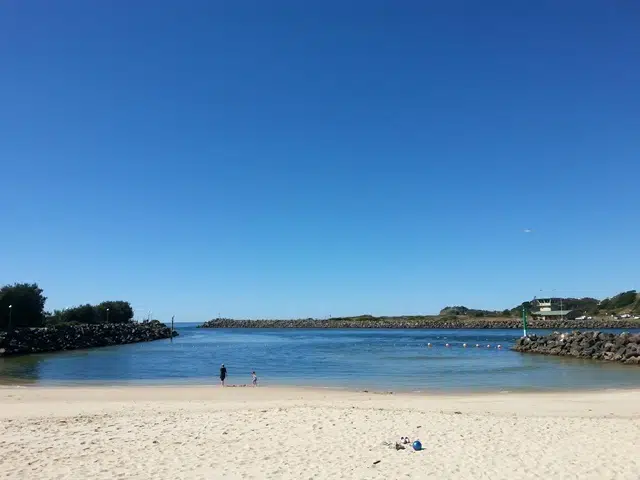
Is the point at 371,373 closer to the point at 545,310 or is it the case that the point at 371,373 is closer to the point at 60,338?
the point at 60,338

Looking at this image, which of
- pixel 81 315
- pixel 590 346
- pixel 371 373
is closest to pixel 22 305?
pixel 81 315

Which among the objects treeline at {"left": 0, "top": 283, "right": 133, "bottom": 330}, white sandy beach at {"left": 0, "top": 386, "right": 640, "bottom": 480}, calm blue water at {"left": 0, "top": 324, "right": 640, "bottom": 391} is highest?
treeline at {"left": 0, "top": 283, "right": 133, "bottom": 330}

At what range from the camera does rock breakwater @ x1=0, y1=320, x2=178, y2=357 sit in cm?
5112

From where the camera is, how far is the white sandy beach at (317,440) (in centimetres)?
927

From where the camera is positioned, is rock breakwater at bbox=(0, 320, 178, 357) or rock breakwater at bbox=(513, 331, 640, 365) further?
rock breakwater at bbox=(0, 320, 178, 357)

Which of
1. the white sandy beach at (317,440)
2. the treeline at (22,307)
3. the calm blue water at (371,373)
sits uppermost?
the treeline at (22,307)

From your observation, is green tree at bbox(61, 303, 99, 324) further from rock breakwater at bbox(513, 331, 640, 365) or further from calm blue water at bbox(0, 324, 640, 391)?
rock breakwater at bbox(513, 331, 640, 365)

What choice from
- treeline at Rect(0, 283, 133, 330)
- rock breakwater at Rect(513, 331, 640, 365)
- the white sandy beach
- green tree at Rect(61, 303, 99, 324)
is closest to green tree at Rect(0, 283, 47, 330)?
treeline at Rect(0, 283, 133, 330)

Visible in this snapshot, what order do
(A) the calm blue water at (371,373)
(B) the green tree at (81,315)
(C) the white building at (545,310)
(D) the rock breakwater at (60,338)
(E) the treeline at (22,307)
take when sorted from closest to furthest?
(A) the calm blue water at (371,373)
(D) the rock breakwater at (60,338)
(E) the treeline at (22,307)
(B) the green tree at (81,315)
(C) the white building at (545,310)

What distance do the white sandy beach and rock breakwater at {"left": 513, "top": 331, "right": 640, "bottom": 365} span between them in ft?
75.6

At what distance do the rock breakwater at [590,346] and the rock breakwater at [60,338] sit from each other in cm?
5233

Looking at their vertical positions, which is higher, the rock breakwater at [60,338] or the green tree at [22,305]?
the green tree at [22,305]

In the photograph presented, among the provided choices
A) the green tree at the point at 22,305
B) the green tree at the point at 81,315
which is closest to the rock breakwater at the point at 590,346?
the green tree at the point at 22,305

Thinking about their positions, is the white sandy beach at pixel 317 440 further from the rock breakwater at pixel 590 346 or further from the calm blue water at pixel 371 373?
the rock breakwater at pixel 590 346
